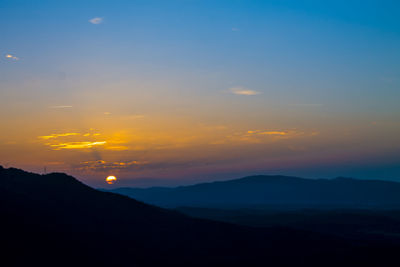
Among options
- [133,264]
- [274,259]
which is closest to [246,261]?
[274,259]

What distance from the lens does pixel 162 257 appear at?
3434 centimetres

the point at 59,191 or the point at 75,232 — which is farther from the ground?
the point at 59,191

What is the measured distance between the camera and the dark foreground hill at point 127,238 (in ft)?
105

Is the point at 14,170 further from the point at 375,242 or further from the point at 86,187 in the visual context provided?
the point at 375,242

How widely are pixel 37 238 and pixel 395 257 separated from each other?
32.4 meters

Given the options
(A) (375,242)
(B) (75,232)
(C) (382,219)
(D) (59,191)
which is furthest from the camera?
(C) (382,219)

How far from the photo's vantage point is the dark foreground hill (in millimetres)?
32094

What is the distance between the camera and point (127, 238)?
3831 cm

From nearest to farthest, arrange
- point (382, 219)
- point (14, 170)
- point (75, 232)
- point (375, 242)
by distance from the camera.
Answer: point (75, 232) < point (375, 242) < point (14, 170) < point (382, 219)

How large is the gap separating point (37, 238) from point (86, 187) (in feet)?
67.5

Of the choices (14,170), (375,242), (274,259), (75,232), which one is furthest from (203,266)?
(14,170)

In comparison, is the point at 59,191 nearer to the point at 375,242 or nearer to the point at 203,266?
the point at 203,266

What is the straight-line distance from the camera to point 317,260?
115ft

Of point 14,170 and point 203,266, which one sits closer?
point 203,266
